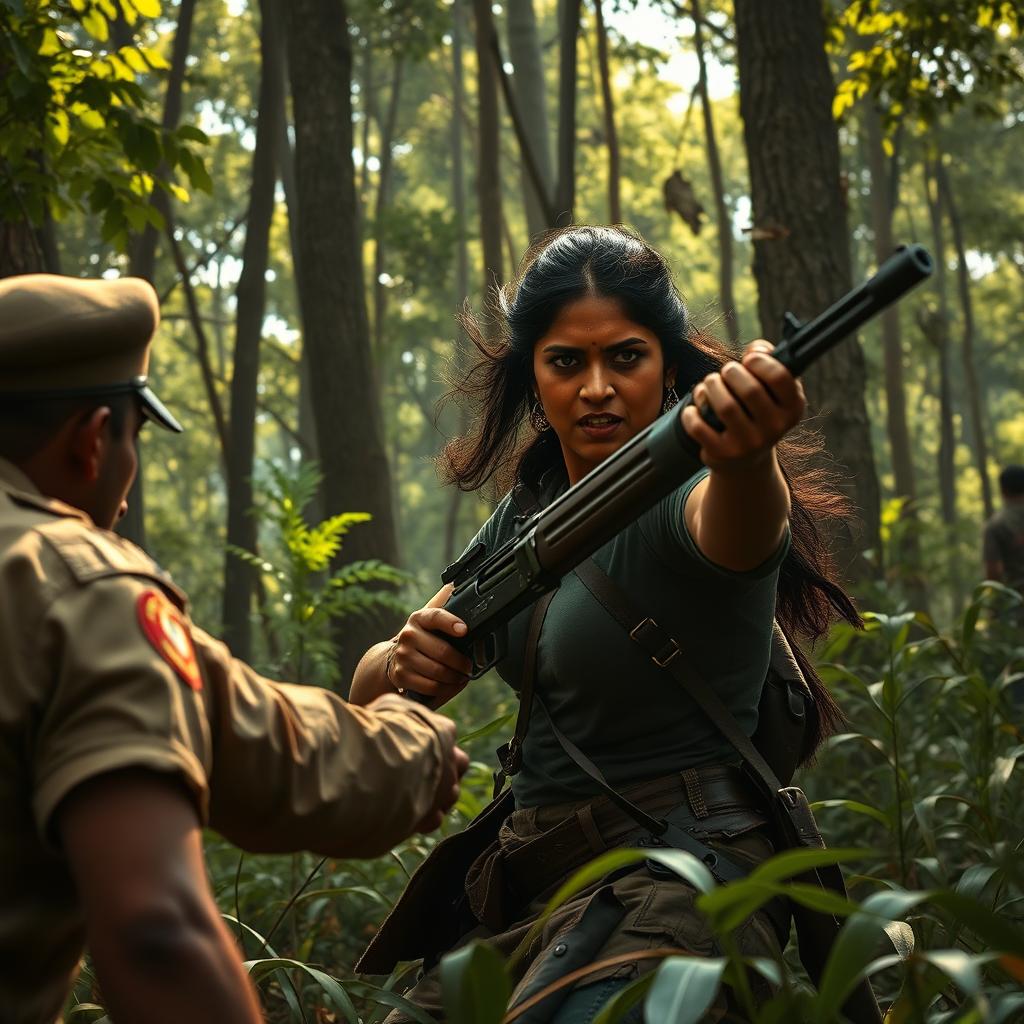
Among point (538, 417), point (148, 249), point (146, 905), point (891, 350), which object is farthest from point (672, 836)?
point (891, 350)

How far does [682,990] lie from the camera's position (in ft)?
6.06

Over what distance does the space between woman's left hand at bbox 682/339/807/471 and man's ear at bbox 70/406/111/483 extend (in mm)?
1003

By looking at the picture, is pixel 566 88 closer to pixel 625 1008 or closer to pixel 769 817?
pixel 769 817

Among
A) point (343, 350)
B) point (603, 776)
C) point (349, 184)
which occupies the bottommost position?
point (603, 776)

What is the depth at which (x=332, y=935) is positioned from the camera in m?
5.91

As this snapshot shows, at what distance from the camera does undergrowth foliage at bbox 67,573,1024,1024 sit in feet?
6.34

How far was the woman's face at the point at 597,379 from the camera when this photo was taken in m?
3.36

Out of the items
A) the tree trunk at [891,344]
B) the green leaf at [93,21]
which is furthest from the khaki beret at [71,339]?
the tree trunk at [891,344]

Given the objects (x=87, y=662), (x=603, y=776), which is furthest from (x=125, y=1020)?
(x=603, y=776)

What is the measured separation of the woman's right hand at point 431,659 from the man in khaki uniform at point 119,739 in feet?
3.43

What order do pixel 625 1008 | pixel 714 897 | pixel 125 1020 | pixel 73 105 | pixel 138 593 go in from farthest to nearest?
pixel 73 105
pixel 625 1008
pixel 714 897
pixel 138 593
pixel 125 1020

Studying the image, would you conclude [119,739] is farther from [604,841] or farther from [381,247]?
[381,247]

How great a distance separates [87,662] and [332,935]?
4.51 m

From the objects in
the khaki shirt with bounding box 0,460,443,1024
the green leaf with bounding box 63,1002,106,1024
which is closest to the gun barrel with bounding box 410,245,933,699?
the khaki shirt with bounding box 0,460,443,1024
